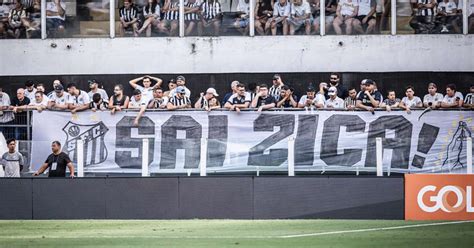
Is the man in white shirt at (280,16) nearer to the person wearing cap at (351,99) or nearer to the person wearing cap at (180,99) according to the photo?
the person wearing cap at (351,99)

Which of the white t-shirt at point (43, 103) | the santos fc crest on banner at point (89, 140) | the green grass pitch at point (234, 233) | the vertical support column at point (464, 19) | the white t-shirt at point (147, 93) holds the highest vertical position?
the vertical support column at point (464, 19)

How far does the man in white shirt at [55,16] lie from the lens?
98.7ft

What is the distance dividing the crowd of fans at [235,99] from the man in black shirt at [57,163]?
1401mm

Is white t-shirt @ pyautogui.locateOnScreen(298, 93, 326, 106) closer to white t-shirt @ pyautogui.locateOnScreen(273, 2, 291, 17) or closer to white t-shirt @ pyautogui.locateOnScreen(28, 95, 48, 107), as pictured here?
white t-shirt @ pyautogui.locateOnScreen(273, 2, 291, 17)

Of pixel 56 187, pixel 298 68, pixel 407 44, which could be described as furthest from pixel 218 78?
pixel 56 187

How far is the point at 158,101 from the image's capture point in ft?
85.5

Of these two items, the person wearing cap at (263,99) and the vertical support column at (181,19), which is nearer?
the person wearing cap at (263,99)

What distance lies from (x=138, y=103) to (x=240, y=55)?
440 cm

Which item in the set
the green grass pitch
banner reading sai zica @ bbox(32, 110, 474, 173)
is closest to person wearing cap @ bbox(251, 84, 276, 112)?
banner reading sai zica @ bbox(32, 110, 474, 173)

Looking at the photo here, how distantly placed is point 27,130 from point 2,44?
209 inches

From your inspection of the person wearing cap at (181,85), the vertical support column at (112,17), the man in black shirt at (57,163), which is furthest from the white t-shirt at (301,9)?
the man in black shirt at (57,163)

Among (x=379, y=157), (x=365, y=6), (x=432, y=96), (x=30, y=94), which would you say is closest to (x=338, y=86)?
(x=432, y=96)

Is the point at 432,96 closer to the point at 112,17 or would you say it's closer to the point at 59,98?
the point at 59,98

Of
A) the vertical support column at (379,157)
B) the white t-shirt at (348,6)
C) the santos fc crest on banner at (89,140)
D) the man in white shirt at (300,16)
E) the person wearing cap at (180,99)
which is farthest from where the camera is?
the man in white shirt at (300,16)
